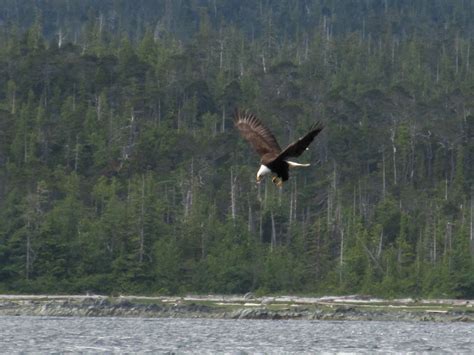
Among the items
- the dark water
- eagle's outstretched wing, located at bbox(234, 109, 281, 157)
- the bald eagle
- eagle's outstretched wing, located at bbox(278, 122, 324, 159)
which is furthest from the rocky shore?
eagle's outstretched wing, located at bbox(278, 122, 324, 159)

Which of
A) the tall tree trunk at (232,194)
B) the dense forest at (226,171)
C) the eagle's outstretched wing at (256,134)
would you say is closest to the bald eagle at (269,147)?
the eagle's outstretched wing at (256,134)

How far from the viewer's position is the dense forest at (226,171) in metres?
78.8

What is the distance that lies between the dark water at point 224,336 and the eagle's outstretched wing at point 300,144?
49.2ft

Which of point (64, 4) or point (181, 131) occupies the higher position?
point (64, 4)

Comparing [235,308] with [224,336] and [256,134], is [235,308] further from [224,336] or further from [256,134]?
[256,134]

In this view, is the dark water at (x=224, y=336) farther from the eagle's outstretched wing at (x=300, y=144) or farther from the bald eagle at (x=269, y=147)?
the eagle's outstretched wing at (x=300, y=144)

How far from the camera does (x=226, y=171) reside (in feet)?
316

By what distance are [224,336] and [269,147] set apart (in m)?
22.7

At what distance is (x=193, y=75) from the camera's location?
116 metres

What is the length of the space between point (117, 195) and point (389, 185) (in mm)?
19004

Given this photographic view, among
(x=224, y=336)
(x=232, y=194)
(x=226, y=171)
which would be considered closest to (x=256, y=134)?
(x=224, y=336)

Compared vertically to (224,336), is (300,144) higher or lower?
higher

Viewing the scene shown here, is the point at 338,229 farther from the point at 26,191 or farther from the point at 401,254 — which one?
the point at 26,191

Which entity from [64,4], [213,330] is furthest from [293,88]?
[64,4]
